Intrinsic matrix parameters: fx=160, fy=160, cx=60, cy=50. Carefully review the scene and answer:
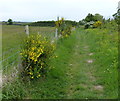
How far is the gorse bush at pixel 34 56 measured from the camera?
12.8 ft

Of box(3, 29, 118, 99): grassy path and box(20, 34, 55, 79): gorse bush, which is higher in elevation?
box(20, 34, 55, 79): gorse bush

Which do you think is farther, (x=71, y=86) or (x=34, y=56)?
(x=71, y=86)

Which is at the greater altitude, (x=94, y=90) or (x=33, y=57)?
(x=33, y=57)

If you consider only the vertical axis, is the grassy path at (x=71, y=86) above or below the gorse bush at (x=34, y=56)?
below

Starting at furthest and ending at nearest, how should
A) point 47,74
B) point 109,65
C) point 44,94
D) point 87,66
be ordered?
point 87,66 < point 109,65 < point 47,74 < point 44,94

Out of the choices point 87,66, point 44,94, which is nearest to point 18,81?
point 44,94

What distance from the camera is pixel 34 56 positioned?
3.90 metres

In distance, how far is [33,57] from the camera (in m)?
3.89

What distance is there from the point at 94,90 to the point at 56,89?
0.90 meters

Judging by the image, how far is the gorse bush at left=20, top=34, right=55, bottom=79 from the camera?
3898mm

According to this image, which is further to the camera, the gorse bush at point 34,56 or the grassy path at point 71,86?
the gorse bush at point 34,56

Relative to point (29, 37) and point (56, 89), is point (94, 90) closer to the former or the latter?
point (56, 89)

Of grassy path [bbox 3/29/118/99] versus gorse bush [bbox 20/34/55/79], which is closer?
grassy path [bbox 3/29/118/99]

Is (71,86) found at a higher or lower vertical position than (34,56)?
lower
